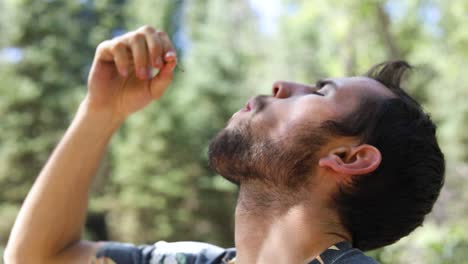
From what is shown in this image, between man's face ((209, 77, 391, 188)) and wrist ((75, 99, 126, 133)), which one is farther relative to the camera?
wrist ((75, 99, 126, 133))

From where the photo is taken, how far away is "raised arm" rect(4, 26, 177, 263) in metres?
1.48

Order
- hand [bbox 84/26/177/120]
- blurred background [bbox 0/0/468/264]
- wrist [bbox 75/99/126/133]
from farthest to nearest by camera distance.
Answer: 1. blurred background [bbox 0/0/468/264]
2. wrist [bbox 75/99/126/133]
3. hand [bbox 84/26/177/120]

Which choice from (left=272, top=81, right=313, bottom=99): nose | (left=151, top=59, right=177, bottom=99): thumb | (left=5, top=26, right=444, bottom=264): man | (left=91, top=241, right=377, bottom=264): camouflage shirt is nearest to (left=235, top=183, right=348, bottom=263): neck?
(left=5, top=26, right=444, bottom=264): man

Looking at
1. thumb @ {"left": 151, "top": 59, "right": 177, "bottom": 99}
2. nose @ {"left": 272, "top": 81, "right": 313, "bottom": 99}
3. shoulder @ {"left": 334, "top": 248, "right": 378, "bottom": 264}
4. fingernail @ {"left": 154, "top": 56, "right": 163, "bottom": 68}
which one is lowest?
shoulder @ {"left": 334, "top": 248, "right": 378, "bottom": 264}

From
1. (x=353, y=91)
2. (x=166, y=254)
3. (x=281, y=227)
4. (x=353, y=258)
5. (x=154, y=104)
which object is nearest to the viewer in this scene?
(x=353, y=258)

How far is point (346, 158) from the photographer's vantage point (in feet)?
4.23

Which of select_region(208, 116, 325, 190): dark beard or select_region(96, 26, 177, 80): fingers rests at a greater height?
select_region(96, 26, 177, 80): fingers

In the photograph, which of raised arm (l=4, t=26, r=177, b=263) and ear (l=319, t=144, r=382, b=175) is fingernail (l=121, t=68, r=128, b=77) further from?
ear (l=319, t=144, r=382, b=175)

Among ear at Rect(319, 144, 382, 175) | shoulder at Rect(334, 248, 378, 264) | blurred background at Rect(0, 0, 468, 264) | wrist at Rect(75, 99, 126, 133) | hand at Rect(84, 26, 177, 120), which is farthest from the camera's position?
blurred background at Rect(0, 0, 468, 264)

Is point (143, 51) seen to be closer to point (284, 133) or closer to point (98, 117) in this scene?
point (98, 117)

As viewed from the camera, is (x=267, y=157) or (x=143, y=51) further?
(x=143, y=51)

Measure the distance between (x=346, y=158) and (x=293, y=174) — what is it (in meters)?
0.13

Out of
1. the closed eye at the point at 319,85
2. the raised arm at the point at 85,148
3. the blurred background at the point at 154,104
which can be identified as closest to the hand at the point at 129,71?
the raised arm at the point at 85,148

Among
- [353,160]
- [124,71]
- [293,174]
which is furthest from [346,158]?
[124,71]
